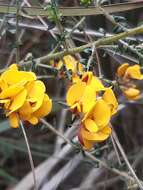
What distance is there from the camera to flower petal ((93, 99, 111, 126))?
0.89m

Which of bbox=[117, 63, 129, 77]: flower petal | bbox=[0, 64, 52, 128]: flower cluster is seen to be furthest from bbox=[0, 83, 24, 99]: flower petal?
bbox=[117, 63, 129, 77]: flower petal

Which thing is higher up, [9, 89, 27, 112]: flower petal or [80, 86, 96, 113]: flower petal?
[9, 89, 27, 112]: flower petal

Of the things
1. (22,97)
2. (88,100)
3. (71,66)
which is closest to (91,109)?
(88,100)

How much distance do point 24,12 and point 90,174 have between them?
71cm

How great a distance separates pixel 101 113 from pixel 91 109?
2 cm

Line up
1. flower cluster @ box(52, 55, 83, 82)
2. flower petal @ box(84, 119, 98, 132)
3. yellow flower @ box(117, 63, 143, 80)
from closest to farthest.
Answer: flower petal @ box(84, 119, 98, 132) < flower cluster @ box(52, 55, 83, 82) < yellow flower @ box(117, 63, 143, 80)

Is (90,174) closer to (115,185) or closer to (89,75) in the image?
(115,185)

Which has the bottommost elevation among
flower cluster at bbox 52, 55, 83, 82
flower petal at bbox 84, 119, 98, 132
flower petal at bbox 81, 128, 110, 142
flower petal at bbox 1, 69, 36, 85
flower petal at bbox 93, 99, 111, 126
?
flower petal at bbox 81, 128, 110, 142

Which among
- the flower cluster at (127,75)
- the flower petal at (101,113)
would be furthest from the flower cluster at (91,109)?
the flower cluster at (127,75)

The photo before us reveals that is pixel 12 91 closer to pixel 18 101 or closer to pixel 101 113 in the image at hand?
pixel 18 101

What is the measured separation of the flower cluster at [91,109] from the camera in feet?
2.94

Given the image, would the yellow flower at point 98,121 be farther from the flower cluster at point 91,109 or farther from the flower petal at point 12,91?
the flower petal at point 12,91

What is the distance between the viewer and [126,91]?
46.3 inches

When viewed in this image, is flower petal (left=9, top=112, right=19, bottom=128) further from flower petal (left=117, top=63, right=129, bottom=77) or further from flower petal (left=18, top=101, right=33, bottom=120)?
flower petal (left=117, top=63, right=129, bottom=77)
